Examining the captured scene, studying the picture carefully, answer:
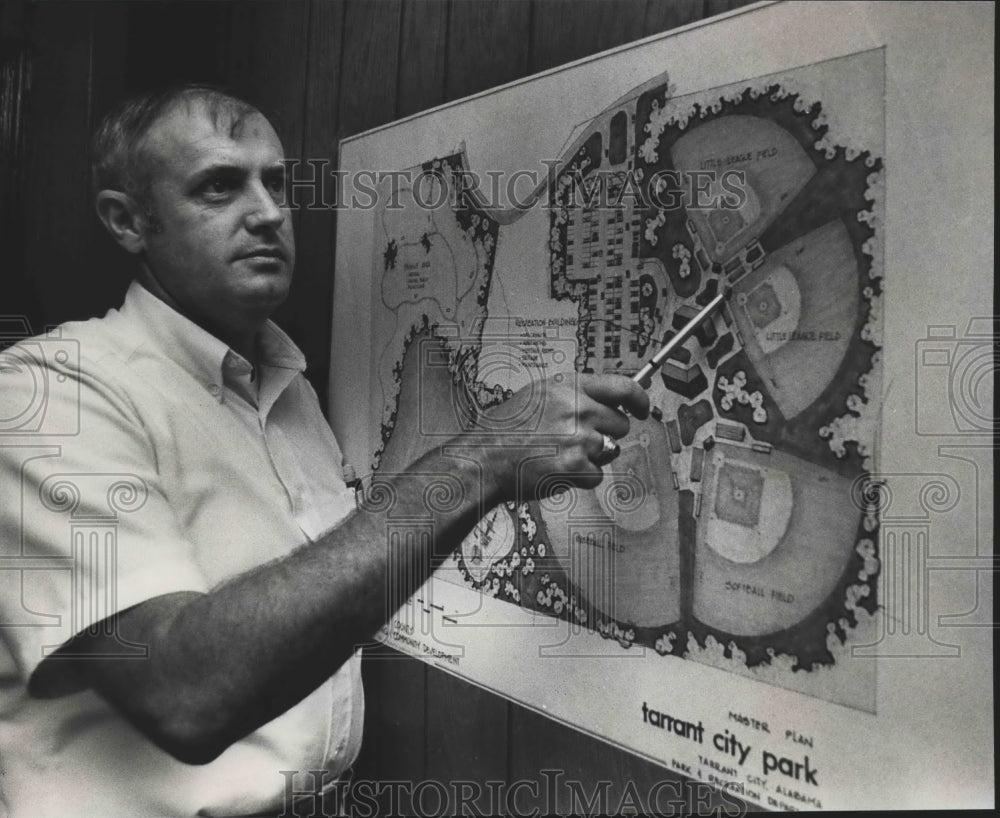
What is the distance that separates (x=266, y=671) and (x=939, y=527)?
0.43 meters

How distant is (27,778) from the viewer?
2.03 ft

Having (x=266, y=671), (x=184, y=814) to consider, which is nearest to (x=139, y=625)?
(x=266, y=671)

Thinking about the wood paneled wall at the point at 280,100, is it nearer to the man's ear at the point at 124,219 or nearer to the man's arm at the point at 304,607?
the man's ear at the point at 124,219

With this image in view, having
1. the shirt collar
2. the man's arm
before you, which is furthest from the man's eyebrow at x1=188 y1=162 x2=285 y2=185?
the man's arm

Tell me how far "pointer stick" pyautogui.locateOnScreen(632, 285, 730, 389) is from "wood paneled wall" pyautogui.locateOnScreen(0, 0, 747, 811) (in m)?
0.28

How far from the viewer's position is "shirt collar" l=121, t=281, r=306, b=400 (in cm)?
65

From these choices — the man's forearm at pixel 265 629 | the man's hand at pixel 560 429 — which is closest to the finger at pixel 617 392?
the man's hand at pixel 560 429

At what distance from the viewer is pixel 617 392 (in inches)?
21.8

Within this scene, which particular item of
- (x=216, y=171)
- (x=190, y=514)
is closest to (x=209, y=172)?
(x=216, y=171)

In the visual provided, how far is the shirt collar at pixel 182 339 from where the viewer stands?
0.65m

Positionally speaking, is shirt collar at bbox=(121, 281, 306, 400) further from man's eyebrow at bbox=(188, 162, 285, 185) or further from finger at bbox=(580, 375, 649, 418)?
finger at bbox=(580, 375, 649, 418)

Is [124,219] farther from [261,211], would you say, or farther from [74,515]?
[74,515]

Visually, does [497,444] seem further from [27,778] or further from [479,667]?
[27,778]

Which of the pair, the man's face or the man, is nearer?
the man
